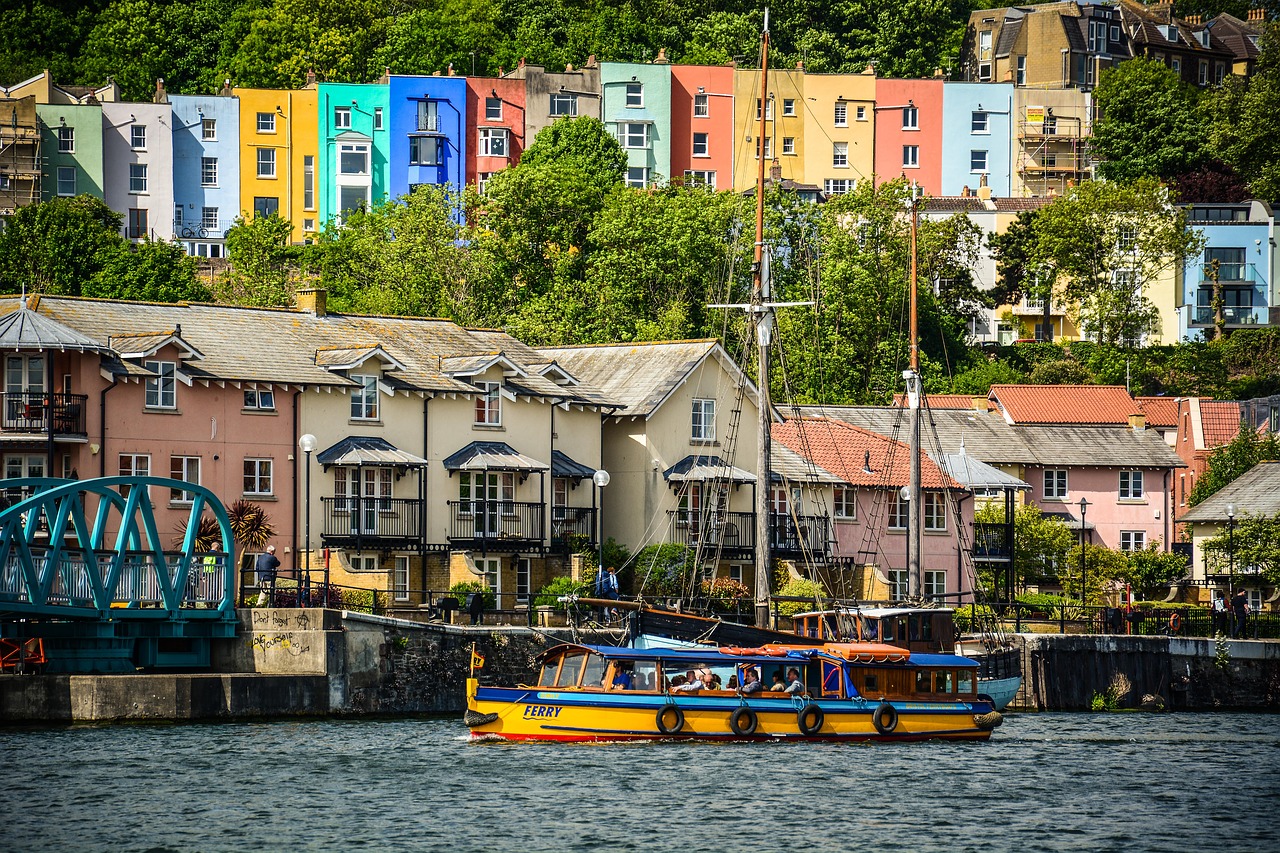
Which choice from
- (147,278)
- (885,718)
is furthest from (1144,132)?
(885,718)

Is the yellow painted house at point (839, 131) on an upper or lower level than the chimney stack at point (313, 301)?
upper

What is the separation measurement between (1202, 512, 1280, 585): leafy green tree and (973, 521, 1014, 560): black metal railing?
8.12m

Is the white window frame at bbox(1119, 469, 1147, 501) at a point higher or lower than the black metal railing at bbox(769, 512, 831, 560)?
higher

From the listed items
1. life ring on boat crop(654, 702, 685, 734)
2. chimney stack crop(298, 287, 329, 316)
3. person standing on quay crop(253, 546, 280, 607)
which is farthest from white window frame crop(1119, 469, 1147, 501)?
life ring on boat crop(654, 702, 685, 734)

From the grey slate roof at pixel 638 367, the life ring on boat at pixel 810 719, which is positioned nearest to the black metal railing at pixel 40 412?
the grey slate roof at pixel 638 367

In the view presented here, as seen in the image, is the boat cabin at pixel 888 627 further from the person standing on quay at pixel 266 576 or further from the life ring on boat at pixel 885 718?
the person standing on quay at pixel 266 576

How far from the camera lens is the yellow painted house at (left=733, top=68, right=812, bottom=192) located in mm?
125688

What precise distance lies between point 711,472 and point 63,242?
148 feet

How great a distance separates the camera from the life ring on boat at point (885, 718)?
51.2 metres

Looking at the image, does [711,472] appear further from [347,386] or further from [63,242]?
[63,242]

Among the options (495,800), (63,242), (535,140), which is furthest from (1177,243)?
(495,800)

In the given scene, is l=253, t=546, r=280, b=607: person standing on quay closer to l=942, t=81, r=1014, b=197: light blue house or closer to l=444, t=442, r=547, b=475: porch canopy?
l=444, t=442, r=547, b=475: porch canopy

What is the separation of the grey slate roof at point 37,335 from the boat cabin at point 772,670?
1796cm

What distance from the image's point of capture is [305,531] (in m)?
61.9
